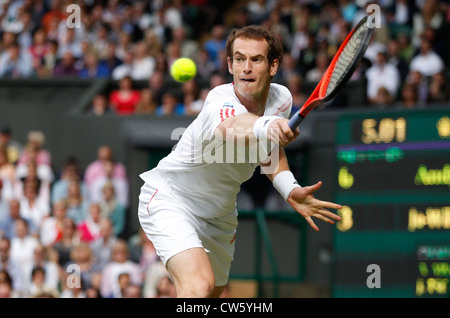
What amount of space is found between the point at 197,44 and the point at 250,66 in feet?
29.5

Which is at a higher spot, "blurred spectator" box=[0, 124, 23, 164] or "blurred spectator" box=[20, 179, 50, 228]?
"blurred spectator" box=[0, 124, 23, 164]

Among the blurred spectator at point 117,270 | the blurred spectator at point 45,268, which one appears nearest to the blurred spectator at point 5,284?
the blurred spectator at point 45,268

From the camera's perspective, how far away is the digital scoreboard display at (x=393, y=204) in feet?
30.0

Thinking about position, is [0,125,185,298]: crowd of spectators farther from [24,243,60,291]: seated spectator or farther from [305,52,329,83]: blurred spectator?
[305,52,329,83]: blurred spectator

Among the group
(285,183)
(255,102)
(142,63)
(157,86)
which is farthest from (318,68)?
(255,102)

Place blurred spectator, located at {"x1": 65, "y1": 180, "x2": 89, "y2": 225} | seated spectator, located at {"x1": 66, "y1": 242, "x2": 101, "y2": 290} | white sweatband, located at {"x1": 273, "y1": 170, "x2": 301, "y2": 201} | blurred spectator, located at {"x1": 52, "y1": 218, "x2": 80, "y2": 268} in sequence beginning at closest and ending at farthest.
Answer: white sweatband, located at {"x1": 273, "y1": 170, "x2": 301, "y2": 201}
seated spectator, located at {"x1": 66, "y1": 242, "x2": 101, "y2": 290}
blurred spectator, located at {"x1": 52, "y1": 218, "x2": 80, "y2": 268}
blurred spectator, located at {"x1": 65, "y1": 180, "x2": 89, "y2": 225}

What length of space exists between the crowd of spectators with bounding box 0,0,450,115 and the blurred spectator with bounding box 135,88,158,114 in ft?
0.04

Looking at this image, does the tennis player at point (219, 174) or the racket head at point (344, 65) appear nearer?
the racket head at point (344, 65)

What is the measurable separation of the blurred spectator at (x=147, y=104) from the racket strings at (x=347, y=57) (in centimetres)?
730

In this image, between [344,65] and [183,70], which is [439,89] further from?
[344,65]

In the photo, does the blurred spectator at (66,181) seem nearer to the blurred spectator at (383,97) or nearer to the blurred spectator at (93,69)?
the blurred spectator at (93,69)

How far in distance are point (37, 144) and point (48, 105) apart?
96 cm

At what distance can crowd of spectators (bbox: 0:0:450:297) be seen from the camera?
10.7m

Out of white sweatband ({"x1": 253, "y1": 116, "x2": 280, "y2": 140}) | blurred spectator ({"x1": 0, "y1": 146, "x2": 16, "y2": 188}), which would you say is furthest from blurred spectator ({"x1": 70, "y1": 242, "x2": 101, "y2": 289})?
white sweatband ({"x1": 253, "y1": 116, "x2": 280, "y2": 140})
